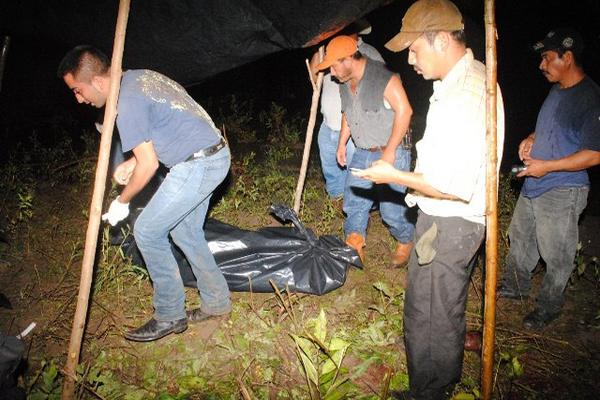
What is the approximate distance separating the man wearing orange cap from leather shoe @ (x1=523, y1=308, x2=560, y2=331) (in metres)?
1.22

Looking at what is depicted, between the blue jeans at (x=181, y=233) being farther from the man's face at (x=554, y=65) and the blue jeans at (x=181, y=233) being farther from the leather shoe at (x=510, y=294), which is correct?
the leather shoe at (x=510, y=294)

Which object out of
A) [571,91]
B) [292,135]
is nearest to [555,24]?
[292,135]

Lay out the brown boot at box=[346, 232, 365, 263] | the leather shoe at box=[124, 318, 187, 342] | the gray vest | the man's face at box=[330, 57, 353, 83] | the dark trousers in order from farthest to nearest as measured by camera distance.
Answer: the brown boot at box=[346, 232, 365, 263], the gray vest, the man's face at box=[330, 57, 353, 83], the leather shoe at box=[124, 318, 187, 342], the dark trousers

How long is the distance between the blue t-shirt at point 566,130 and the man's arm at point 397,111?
3.28 feet

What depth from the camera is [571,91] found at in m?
2.61

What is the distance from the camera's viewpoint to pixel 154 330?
9.38ft

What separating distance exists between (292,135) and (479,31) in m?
4.09

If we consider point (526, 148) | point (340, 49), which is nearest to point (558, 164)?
point (526, 148)

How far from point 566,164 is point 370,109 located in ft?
5.13

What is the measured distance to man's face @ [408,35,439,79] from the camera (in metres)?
1.84

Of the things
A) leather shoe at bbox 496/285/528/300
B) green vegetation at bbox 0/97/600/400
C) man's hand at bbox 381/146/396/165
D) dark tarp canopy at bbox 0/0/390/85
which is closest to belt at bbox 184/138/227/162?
dark tarp canopy at bbox 0/0/390/85

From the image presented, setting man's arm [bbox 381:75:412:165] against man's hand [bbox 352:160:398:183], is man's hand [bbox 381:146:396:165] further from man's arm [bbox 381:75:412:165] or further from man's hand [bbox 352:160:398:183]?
man's hand [bbox 352:160:398:183]

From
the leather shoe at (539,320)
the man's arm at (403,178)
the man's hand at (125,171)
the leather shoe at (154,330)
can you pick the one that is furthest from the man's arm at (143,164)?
the leather shoe at (539,320)

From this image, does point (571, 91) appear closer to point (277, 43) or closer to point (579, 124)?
point (579, 124)
